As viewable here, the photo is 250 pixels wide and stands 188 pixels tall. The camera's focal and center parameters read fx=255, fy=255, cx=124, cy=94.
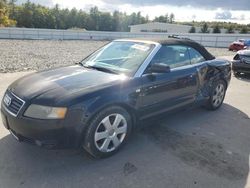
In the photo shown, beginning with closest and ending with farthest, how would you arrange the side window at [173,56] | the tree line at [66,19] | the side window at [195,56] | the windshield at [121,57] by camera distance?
1. the windshield at [121,57]
2. the side window at [173,56]
3. the side window at [195,56]
4. the tree line at [66,19]

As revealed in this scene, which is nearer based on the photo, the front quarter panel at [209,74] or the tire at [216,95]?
the front quarter panel at [209,74]

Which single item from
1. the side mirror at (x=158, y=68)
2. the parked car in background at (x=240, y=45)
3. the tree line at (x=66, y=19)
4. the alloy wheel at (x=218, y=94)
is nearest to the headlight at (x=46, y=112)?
the side mirror at (x=158, y=68)

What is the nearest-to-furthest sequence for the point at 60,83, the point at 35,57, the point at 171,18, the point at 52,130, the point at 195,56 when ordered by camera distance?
the point at 52,130 < the point at 60,83 < the point at 195,56 < the point at 35,57 < the point at 171,18

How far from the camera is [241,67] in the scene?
8484mm

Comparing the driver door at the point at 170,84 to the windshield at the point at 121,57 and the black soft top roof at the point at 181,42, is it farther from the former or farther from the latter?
the windshield at the point at 121,57

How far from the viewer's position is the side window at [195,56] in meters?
4.45

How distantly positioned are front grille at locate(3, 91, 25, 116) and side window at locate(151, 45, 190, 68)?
185 cm

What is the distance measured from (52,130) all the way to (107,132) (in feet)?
2.35

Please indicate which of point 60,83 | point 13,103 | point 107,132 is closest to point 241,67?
point 107,132

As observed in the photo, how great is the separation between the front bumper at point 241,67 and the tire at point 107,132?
6400 mm

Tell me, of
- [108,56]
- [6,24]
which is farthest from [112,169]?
[6,24]

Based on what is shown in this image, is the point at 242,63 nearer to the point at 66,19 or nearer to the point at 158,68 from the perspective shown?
the point at 158,68

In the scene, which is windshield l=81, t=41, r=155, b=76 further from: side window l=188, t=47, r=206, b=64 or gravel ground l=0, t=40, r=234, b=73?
gravel ground l=0, t=40, r=234, b=73

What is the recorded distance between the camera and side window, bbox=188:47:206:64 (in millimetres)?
4451
